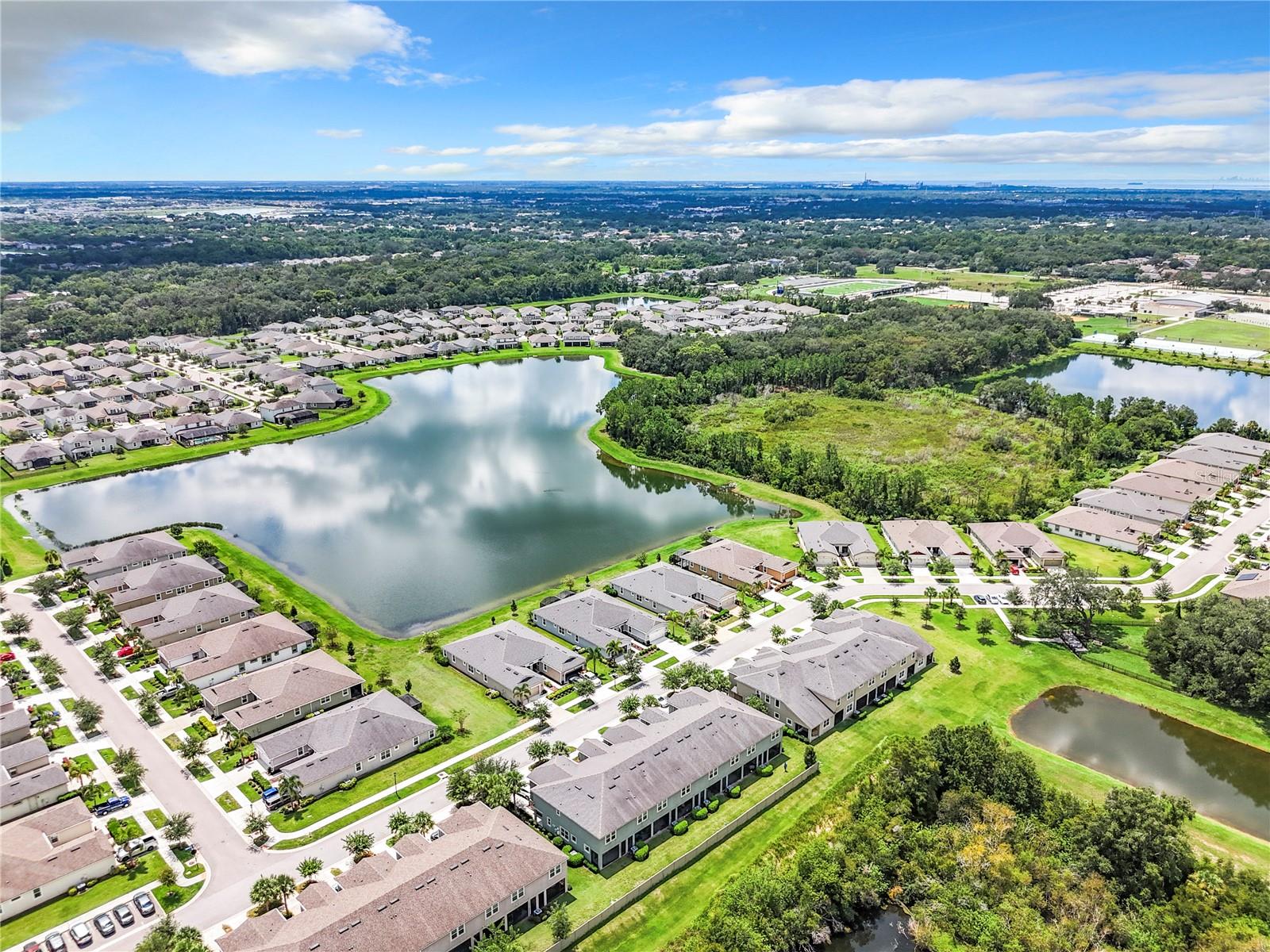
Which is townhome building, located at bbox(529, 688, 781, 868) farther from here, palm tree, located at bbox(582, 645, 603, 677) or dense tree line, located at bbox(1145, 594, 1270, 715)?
dense tree line, located at bbox(1145, 594, 1270, 715)

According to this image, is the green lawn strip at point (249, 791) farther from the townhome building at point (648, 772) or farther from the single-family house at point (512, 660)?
the townhome building at point (648, 772)

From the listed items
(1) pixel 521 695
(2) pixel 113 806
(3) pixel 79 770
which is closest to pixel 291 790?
(2) pixel 113 806

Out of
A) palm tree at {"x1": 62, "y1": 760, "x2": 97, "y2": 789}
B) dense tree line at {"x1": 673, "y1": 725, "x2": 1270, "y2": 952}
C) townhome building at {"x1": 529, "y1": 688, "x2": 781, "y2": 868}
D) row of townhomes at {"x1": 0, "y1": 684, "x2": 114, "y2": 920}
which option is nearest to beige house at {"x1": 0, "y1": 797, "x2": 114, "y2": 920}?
row of townhomes at {"x1": 0, "y1": 684, "x2": 114, "y2": 920}

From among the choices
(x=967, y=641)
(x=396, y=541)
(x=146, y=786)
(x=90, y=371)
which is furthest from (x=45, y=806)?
(x=90, y=371)

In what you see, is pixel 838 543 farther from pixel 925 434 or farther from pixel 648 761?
pixel 925 434

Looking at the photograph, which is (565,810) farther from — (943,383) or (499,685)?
(943,383)

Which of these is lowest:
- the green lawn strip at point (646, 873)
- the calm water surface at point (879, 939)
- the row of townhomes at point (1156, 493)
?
the calm water surface at point (879, 939)

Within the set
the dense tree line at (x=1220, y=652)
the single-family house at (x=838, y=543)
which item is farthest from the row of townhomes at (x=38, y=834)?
the dense tree line at (x=1220, y=652)
